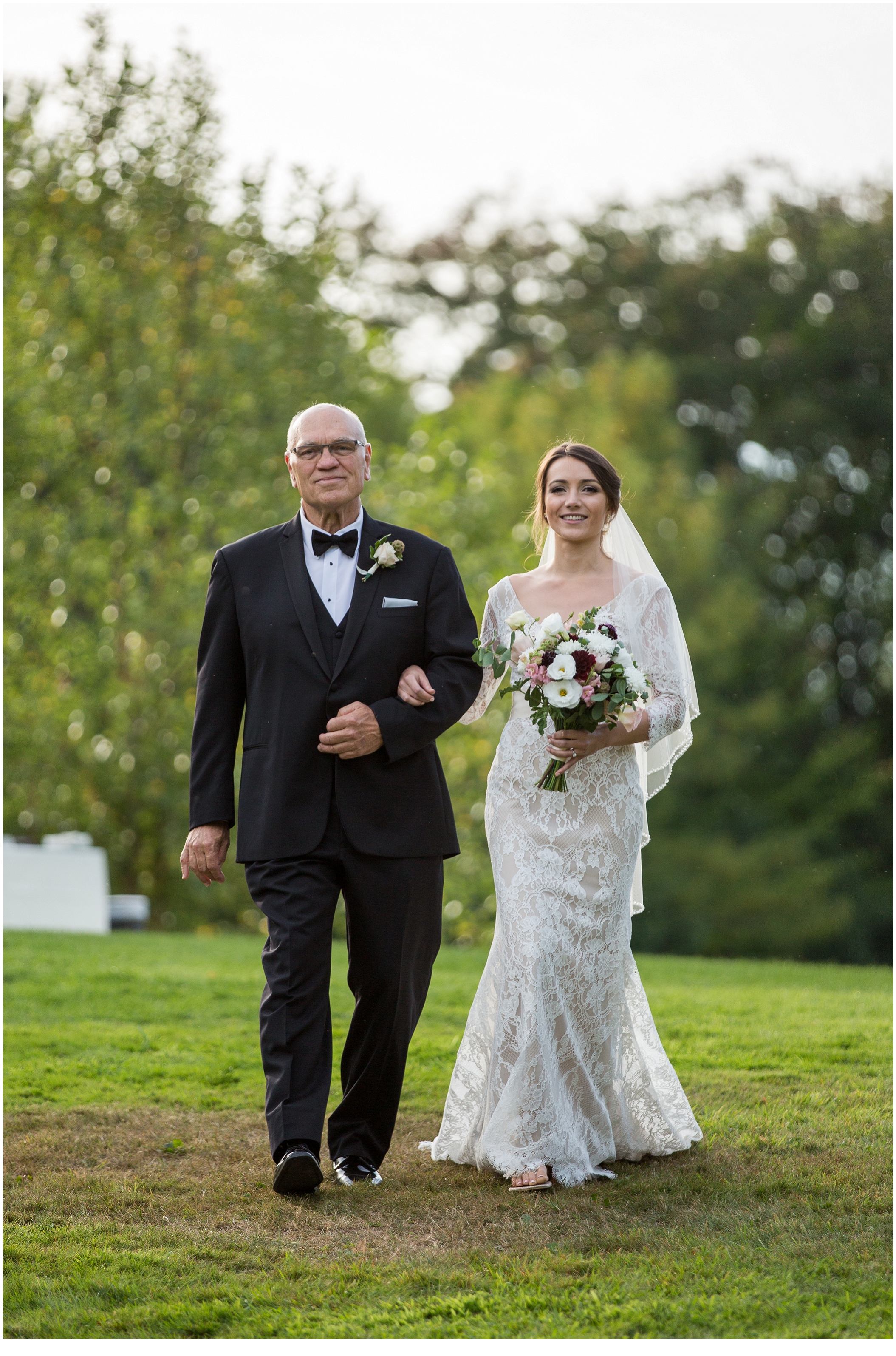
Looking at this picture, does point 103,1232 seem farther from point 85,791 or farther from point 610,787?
point 85,791

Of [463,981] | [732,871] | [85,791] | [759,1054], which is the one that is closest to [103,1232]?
[759,1054]

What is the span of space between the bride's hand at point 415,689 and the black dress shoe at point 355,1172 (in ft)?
4.74

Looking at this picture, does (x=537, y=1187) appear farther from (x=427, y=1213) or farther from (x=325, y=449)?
(x=325, y=449)

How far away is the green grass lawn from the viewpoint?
11.0 ft

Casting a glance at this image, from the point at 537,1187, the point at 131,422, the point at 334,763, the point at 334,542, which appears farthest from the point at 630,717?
the point at 131,422

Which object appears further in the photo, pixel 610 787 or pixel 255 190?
pixel 255 190

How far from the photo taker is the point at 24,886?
467 inches

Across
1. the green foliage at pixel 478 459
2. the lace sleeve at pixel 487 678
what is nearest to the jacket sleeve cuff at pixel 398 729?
the lace sleeve at pixel 487 678

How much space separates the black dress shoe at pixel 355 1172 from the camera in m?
4.49

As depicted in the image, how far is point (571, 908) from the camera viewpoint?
473 centimetres

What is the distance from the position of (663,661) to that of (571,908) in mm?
904

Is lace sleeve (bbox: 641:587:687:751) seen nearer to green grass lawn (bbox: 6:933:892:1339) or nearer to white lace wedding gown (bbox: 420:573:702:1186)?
white lace wedding gown (bbox: 420:573:702:1186)

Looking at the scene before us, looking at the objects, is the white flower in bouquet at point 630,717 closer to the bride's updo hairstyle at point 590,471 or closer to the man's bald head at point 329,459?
the bride's updo hairstyle at point 590,471

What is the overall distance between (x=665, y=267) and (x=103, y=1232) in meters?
23.1
